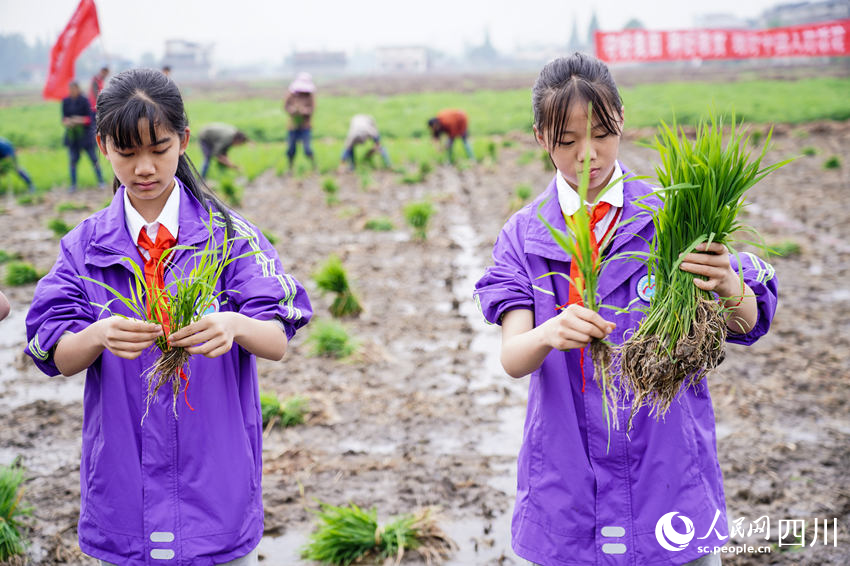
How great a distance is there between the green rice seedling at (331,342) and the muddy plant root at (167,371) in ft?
11.3

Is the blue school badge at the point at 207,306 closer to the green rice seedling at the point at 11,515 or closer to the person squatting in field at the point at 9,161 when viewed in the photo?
the green rice seedling at the point at 11,515

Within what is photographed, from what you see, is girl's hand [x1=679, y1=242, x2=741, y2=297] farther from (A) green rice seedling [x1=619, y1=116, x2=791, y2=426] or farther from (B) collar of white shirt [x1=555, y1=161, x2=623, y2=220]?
(B) collar of white shirt [x1=555, y1=161, x2=623, y2=220]

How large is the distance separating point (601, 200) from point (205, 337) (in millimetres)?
948

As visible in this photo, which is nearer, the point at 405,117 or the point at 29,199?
the point at 29,199

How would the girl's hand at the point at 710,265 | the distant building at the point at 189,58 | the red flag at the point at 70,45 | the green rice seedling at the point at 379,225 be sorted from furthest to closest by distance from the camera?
the distant building at the point at 189,58 → the green rice seedling at the point at 379,225 → the red flag at the point at 70,45 → the girl's hand at the point at 710,265

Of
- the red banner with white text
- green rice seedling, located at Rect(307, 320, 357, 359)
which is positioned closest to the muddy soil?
green rice seedling, located at Rect(307, 320, 357, 359)

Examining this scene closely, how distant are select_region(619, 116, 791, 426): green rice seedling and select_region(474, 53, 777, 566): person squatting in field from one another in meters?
0.07

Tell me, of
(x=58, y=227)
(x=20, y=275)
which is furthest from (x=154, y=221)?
(x=58, y=227)

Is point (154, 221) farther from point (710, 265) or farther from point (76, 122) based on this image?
point (76, 122)

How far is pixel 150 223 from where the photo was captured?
1826mm

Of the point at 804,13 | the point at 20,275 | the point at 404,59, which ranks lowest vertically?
the point at 20,275

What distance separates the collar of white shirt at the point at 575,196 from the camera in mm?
1713

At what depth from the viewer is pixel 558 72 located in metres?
1.72

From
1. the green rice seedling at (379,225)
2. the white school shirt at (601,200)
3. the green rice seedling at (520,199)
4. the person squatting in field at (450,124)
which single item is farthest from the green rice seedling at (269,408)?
the person squatting in field at (450,124)
